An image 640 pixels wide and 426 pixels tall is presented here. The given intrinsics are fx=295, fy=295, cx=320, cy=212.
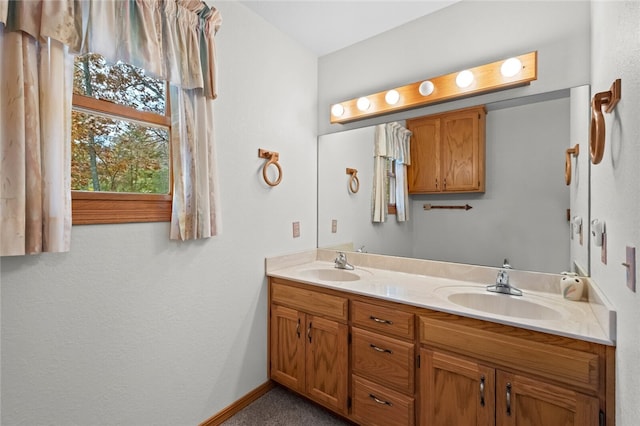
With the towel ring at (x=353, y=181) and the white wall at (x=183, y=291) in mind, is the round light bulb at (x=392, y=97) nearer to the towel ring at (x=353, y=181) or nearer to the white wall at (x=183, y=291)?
the towel ring at (x=353, y=181)

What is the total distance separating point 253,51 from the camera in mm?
2049

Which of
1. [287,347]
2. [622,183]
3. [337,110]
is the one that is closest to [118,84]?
[337,110]

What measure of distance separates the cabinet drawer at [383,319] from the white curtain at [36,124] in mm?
1402

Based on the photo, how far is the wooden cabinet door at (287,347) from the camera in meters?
1.98

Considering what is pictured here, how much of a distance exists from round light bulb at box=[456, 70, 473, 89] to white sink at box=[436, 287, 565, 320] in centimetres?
124

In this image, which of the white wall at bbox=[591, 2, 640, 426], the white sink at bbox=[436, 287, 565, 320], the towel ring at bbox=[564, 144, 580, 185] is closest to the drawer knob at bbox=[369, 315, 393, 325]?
the white sink at bbox=[436, 287, 565, 320]

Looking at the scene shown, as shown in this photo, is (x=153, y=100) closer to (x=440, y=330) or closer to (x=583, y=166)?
(x=440, y=330)

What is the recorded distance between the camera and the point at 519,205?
1697 mm

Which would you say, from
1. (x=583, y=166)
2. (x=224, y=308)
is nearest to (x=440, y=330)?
(x=583, y=166)

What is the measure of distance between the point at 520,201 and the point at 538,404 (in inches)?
40.1

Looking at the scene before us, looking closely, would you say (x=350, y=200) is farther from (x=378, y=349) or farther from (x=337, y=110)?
(x=378, y=349)

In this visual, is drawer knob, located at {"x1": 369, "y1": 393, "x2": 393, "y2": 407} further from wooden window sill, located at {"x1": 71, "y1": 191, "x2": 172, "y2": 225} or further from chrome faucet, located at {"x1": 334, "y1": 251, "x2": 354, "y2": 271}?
wooden window sill, located at {"x1": 71, "y1": 191, "x2": 172, "y2": 225}

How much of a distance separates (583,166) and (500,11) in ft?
3.39

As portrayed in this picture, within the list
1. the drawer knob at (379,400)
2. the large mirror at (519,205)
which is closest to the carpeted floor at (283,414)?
the drawer knob at (379,400)
